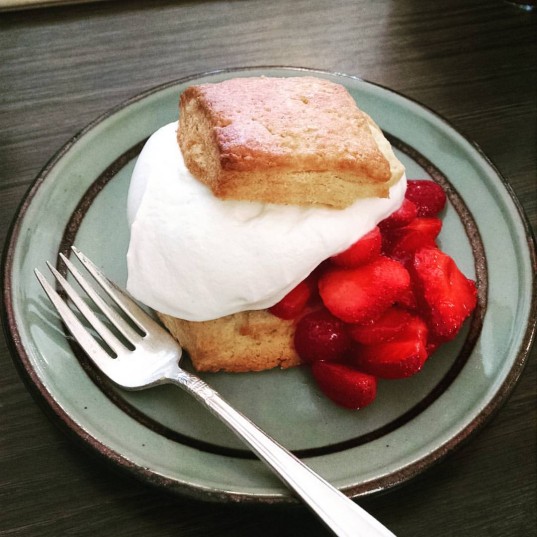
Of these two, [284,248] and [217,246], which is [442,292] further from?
[217,246]

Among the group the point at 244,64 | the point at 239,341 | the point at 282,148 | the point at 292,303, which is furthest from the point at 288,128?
the point at 244,64

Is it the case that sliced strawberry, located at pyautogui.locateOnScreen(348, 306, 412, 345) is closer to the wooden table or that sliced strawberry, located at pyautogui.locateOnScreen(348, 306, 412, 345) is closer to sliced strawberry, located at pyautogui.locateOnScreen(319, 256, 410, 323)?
sliced strawberry, located at pyautogui.locateOnScreen(319, 256, 410, 323)

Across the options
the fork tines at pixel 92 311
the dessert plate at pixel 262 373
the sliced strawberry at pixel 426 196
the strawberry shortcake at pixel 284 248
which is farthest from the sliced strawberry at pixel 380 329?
the fork tines at pixel 92 311

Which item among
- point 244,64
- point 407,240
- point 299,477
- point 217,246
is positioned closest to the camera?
point 299,477

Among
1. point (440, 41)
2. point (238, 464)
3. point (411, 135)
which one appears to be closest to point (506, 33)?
point (440, 41)

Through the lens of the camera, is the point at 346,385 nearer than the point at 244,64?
Yes

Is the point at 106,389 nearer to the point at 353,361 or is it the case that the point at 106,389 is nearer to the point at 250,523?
the point at 250,523

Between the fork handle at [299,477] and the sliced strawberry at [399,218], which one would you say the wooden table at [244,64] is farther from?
the sliced strawberry at [399,218]
